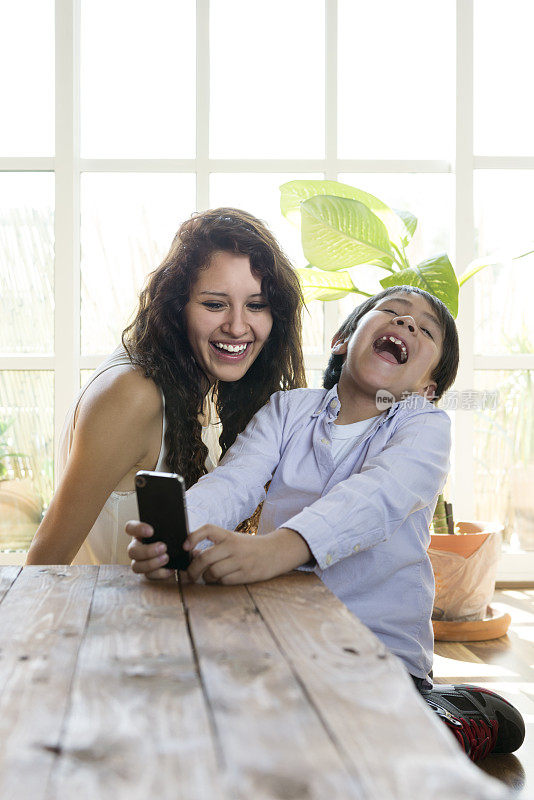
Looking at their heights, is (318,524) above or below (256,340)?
below

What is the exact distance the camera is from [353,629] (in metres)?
0.82

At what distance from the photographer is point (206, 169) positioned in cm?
343

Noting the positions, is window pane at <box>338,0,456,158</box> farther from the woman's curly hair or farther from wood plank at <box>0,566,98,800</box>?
wood plank at <box>0,566,98,800</box>

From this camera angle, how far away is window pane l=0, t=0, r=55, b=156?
3.43 metres

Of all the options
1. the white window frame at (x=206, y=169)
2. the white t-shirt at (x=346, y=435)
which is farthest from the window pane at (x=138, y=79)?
the white t-shirt at (x=346, y=435)

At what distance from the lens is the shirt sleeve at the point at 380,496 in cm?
120

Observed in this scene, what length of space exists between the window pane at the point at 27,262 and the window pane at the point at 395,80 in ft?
4.23

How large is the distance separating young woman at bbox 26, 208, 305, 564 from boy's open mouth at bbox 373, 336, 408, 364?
0.26 metres

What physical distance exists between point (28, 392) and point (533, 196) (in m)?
2.31

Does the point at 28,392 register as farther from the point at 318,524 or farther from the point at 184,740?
the point at 184,740

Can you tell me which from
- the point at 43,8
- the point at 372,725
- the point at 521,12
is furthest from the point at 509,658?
the point at 43,8

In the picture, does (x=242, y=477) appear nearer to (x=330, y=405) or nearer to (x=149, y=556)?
(x=330, y=405)

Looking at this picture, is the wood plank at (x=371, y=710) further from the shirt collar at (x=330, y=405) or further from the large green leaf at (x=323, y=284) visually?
the large green leaf at (x=323, y=284)

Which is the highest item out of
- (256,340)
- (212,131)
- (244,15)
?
(244,15)
